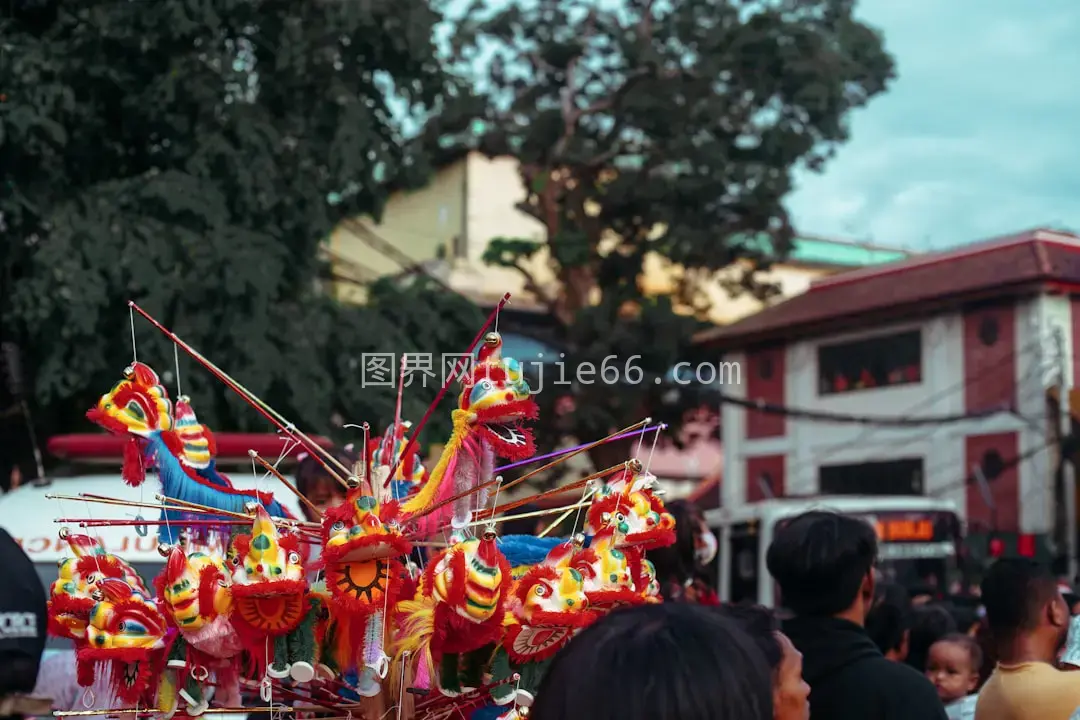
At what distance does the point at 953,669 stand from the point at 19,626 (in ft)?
10.5

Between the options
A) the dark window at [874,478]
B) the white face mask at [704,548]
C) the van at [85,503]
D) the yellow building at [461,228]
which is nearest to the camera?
the white face mask at [704,548]

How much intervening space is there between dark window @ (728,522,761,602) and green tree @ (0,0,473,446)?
6.65 m

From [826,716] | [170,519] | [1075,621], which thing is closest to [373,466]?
[170,519]

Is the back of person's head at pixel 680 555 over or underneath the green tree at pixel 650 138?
underneath

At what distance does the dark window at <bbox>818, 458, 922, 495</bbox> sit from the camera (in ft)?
61.8

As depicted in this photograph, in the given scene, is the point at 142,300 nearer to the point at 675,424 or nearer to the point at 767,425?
the point at 675,424

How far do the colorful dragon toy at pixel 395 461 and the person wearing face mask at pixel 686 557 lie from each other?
1.19m

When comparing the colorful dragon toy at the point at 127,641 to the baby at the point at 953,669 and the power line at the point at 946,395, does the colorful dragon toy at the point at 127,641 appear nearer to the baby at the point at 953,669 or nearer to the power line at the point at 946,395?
the baby at the point at 953,669

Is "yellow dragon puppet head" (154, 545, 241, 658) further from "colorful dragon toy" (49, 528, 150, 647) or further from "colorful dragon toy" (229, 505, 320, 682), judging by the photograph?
"colorful dragon toy" (49, 528, 150, 647)

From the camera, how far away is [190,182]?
29.3 ft

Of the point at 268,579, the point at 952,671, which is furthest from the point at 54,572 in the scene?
the point at 952,671

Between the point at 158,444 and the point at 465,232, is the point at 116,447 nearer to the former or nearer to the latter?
the point at 158,444

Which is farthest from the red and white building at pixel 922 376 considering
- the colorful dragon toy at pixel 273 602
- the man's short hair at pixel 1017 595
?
the colorful dragon toy at pixel 273 602

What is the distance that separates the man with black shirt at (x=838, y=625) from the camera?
107 inches
